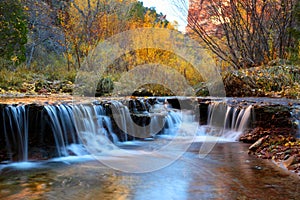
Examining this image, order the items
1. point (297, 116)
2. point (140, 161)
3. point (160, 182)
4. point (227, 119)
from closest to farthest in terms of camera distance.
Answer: point (160, 182) → point (140, 161) → point (297, 116) → point (227, 119)

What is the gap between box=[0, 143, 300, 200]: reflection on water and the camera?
3969mm

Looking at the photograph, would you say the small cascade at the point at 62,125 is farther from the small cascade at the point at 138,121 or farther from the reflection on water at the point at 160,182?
the small cascade at the point at 138,121

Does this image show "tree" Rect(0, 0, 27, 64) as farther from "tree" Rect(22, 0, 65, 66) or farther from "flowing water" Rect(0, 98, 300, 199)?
"flowing water" Rect(0, 98, 300, 199)

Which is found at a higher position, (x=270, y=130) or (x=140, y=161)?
(x=270, y=130)

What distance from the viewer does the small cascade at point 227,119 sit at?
7.83 meters

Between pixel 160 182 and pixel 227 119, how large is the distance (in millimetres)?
4321

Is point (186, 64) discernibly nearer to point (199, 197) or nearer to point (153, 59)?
point (153, 59)

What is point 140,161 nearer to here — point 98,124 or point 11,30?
point 98,124

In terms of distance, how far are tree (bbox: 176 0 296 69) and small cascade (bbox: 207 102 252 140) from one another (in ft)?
18.4

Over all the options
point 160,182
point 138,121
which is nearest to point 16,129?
point 160,182

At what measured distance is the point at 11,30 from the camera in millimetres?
11914

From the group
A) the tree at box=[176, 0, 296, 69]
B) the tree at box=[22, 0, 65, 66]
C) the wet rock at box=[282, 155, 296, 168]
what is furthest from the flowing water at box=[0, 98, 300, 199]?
the tree at box=[22, 0, 65, 66]

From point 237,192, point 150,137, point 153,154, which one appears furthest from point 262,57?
point 237,192

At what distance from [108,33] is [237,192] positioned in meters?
13.2
